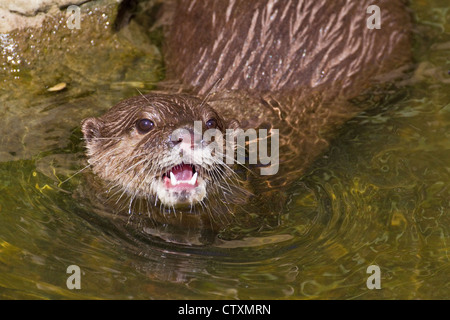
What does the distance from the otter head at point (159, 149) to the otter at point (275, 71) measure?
12mm

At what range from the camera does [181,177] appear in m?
3.63

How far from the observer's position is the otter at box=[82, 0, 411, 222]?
3.98m

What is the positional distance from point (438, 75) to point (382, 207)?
4.54ft

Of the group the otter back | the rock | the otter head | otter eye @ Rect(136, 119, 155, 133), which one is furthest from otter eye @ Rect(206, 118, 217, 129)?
the rock

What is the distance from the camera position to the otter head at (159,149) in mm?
3477

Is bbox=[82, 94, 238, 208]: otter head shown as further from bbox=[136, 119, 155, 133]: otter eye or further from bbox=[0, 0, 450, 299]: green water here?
bbox=[0, 0, 450, 299]: green water

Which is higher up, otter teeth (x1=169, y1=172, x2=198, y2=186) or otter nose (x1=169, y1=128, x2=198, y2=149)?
otter nose (x1=169, y1=128, x2=198, y2=149)

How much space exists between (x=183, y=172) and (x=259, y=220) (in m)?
0.48

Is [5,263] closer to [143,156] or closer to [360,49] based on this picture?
[143,156]

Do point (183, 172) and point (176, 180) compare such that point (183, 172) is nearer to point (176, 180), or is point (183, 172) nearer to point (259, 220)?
point (176, 180)

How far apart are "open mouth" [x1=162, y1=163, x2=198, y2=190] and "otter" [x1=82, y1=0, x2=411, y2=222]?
0.29 m

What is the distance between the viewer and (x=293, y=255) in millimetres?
3490

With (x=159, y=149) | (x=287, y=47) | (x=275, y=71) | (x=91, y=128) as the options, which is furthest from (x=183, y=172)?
(x=287, y=47)
